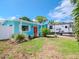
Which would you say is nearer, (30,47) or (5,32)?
(30,47)

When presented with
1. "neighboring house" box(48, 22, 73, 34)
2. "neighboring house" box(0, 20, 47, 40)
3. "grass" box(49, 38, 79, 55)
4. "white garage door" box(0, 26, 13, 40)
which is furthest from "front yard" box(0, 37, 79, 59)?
"neighboring house" box(48, 22, 73, 34)

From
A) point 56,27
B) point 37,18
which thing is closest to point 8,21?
point 56,27

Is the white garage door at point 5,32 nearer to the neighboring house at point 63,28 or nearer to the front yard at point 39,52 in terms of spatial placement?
the front yard at point 39,52

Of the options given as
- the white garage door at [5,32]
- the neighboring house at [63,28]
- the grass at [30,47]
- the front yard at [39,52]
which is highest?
the neighboring house at [63,28]

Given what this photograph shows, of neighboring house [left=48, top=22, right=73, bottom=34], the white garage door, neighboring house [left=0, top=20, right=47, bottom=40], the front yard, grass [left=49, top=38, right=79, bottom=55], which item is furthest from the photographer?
neighboring house [left=48, top=22, right=73, bottom=34]

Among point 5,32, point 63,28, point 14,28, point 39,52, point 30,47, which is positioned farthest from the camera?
point 63,28

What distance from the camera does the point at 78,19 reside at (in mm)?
12891

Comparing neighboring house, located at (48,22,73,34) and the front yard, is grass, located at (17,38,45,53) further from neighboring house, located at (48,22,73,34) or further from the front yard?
neighboring house, located at (48,22,73,34)

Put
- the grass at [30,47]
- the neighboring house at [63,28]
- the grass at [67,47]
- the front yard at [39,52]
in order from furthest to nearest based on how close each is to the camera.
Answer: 1. the neighboring house at [63,28]
2. the grass at [30,47]
3. the grass at [67,47]
4. the front yard at [39,52]

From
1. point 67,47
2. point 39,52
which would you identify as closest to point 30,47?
point 39,52

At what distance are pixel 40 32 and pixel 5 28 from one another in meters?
12.3

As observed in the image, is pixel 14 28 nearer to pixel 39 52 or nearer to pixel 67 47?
pixel 67 47

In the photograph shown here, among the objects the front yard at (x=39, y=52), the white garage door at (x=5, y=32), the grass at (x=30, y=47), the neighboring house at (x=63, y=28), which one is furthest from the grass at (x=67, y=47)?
the neighboring house at (x=63, y=28)

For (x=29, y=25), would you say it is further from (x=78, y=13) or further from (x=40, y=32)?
(x=78, y=13)
